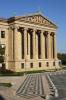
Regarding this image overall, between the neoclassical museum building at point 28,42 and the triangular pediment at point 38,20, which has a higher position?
the triangular pediment at point 38,20

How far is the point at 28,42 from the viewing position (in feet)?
297

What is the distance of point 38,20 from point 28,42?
7990 millimetres

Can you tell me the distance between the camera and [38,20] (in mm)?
92312

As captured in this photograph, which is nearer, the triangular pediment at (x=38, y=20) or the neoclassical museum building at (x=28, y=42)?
the neoclassical museum building at (x=28, y=42)

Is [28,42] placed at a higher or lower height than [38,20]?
lower

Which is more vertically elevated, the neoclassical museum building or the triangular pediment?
the triangular pediment

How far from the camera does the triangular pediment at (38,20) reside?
86.6 meters

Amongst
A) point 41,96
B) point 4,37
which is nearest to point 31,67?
point 4,37

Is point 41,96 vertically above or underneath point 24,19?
underneath

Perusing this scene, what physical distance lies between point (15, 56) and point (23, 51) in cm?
535

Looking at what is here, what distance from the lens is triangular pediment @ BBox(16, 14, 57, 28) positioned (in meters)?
86.6

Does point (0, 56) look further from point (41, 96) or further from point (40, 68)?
point (41, 96)

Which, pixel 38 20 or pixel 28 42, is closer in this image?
pixel 28 42

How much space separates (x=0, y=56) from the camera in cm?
6562
